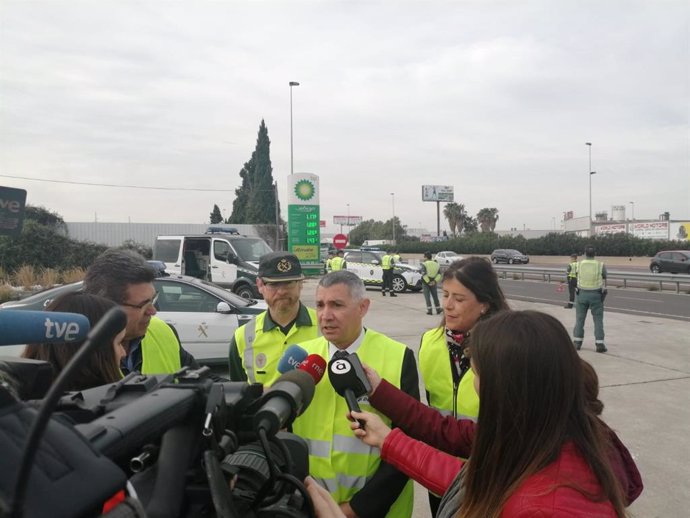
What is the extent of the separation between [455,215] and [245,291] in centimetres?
7268

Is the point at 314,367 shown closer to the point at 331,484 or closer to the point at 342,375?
the point at 342,375

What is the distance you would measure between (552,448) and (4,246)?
25.6 metres

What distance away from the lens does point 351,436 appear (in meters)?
2.15

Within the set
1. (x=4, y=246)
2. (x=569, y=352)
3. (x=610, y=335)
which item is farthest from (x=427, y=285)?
(x=4, y=246)

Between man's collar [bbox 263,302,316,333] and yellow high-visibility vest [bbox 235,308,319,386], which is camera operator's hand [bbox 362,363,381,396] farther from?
man's collar [bbox 263,302,316,333]

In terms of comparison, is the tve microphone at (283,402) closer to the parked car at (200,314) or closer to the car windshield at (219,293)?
the parked car at (200,314)

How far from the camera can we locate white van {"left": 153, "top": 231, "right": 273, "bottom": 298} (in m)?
15.6

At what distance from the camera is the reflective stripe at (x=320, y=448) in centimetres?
214

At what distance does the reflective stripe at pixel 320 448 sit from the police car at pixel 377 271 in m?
17.5

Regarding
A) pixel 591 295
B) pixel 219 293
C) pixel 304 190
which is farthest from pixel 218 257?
pixel 591 295

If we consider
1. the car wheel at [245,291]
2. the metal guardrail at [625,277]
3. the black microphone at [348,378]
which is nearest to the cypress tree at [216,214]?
the metal guardrail at [625,277]

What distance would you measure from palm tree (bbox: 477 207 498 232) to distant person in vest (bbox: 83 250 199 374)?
80.4 m

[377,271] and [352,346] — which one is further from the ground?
[352,346]

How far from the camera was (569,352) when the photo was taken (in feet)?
4.65
